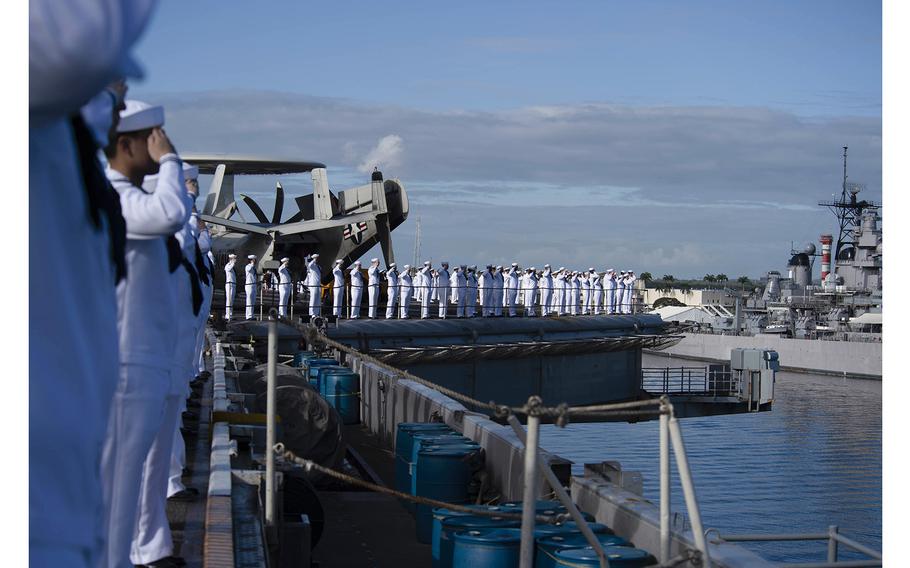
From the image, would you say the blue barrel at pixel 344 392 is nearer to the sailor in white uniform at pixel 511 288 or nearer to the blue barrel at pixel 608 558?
the blue barrel at pixel 608 558

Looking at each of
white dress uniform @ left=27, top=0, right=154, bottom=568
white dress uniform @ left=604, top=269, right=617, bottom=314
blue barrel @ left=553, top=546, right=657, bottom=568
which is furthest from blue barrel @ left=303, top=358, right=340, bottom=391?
white dress uniform @ left=604, top=269, right=617, bottom=314

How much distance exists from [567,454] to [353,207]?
12.7 metres

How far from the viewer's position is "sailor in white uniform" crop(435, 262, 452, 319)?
3023 centimetres

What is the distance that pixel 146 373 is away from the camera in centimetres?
359

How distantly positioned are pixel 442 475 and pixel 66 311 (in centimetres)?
724

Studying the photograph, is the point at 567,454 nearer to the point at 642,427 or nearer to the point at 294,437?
the point at 642,427

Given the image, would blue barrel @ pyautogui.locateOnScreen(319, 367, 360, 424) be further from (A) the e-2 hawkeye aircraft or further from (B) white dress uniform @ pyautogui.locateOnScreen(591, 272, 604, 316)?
(B) white dress uniform @ pyautogui.locateOnScreen(591, 272, 604, 316)

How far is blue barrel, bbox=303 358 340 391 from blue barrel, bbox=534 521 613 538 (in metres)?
11.4

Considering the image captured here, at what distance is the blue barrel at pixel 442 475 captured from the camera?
8672 millimetres

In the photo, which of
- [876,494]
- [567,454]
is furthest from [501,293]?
[876,494]

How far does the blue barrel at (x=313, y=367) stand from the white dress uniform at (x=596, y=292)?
19.0 m

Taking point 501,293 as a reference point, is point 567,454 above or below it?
below

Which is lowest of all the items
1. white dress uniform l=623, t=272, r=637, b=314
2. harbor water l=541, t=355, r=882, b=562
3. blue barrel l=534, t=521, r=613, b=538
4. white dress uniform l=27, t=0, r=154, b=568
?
harbor water l=541, t=355, r=882, b=562

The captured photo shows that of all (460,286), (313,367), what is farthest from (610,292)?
(313,367)
